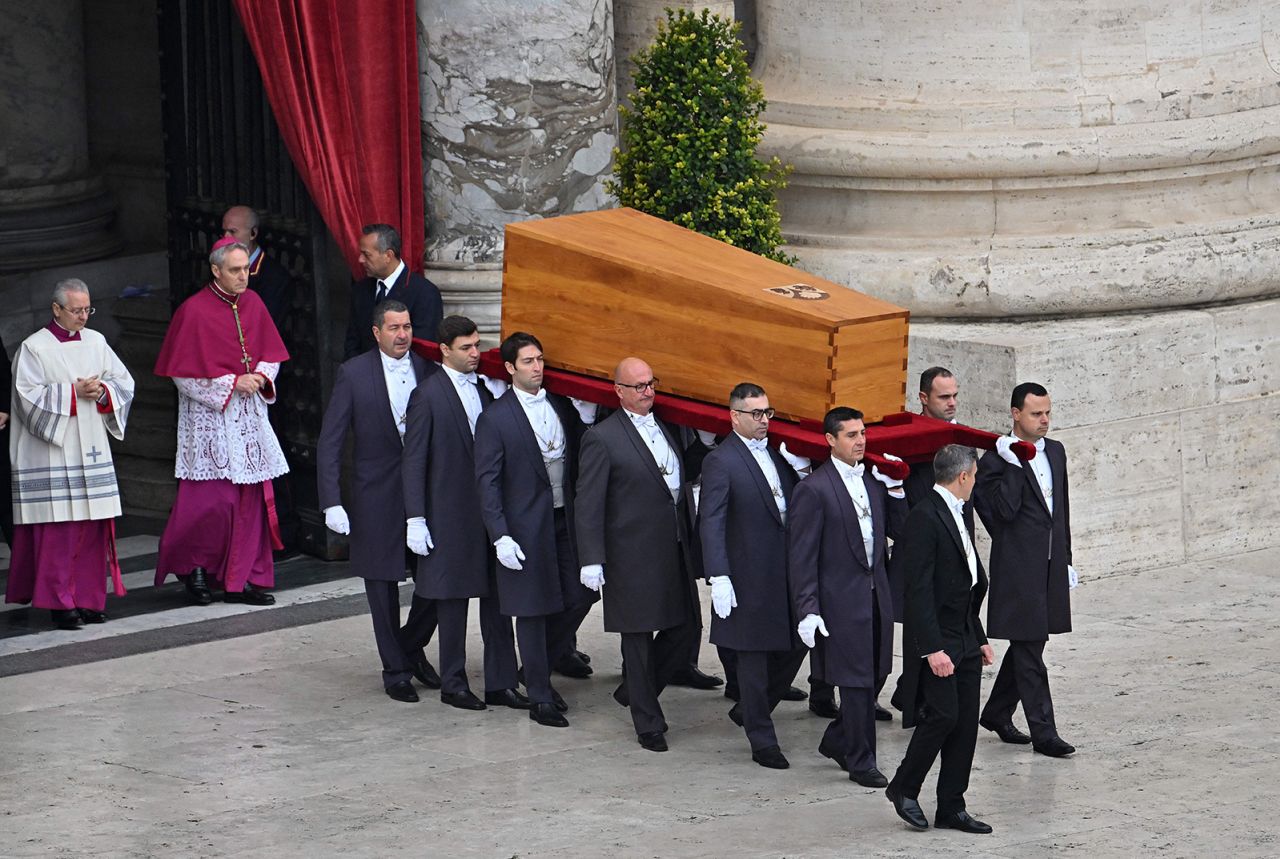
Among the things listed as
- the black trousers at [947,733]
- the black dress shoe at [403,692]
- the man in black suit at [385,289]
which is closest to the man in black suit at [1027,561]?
the black trousers at [947,733]

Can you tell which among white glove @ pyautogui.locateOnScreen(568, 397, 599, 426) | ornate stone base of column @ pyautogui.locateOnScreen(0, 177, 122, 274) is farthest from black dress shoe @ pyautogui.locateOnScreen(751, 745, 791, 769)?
ornate stone base of column @ pyautogui.locateOnScreen(0, 177, 122, 274)

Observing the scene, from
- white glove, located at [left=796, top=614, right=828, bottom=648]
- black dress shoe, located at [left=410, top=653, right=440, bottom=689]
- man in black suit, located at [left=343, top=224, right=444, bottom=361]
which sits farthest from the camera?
man in black suit, located at [left=343, top=224, right=444, bottom=361]

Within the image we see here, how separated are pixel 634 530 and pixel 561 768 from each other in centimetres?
89

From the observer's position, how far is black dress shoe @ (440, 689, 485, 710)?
30.3ft

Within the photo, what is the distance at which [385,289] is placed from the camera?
1062cm

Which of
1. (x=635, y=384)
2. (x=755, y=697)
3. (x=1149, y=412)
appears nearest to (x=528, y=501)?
(x=635, y=384)

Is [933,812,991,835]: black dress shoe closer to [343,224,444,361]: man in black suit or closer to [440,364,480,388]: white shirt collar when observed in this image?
[440,364,480,388]: white shirt collar

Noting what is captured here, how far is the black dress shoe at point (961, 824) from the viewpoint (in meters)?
7.71

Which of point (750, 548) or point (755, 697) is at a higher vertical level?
point (750, 548)

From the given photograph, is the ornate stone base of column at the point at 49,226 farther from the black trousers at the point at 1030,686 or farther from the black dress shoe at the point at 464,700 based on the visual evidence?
the black trousers at the point at 1030,686

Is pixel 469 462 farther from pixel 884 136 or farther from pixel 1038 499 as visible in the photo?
pixel 884 136

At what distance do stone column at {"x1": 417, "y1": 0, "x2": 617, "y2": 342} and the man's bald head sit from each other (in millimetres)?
2789

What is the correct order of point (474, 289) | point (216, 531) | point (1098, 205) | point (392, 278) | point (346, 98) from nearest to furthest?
point (392, 278)
point (216, 531)
point (346, 98)
point (474, 289)
point (1098, 205)

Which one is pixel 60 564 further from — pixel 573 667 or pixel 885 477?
pixel 885 477
